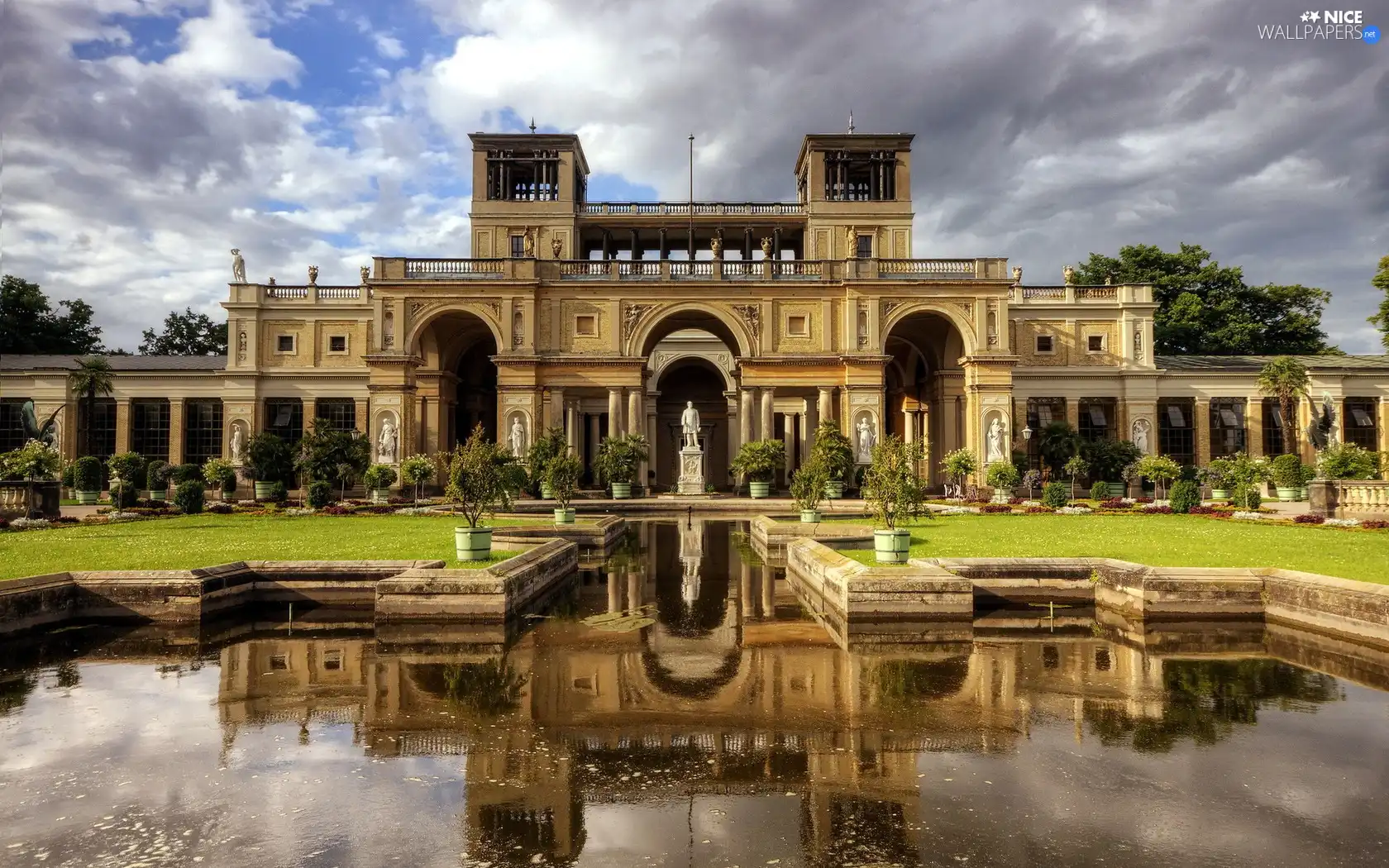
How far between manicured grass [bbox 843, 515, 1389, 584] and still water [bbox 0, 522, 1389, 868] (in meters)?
3.26

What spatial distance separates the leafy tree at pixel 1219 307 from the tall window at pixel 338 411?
158 ft

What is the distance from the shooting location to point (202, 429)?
43.2m

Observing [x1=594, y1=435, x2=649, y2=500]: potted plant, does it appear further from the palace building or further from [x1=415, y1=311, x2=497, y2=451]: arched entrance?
[x1=415, y1=311, x2=497, y2=451]: arched entrance

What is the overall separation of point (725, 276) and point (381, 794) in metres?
33.4

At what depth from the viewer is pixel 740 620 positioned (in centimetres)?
976

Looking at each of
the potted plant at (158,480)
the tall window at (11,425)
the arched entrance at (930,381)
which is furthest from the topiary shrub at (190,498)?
the arched entrance at (930,381)

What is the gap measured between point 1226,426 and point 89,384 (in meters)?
57.5

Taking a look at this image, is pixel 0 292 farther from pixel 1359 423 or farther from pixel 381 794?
pixel 1359 423

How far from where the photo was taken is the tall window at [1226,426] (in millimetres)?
42188

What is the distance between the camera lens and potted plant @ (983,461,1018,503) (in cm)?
3045

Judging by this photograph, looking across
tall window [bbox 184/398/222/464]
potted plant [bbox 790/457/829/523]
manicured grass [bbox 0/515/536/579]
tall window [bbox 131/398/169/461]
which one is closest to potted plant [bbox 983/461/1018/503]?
potted plant [bbox 790/457/829/523]

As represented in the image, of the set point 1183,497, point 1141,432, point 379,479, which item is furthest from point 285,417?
point 1141,432

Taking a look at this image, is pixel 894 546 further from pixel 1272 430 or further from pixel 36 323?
pixel 36 323

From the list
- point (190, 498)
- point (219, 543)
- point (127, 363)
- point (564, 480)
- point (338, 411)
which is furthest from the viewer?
point (127, 363)
